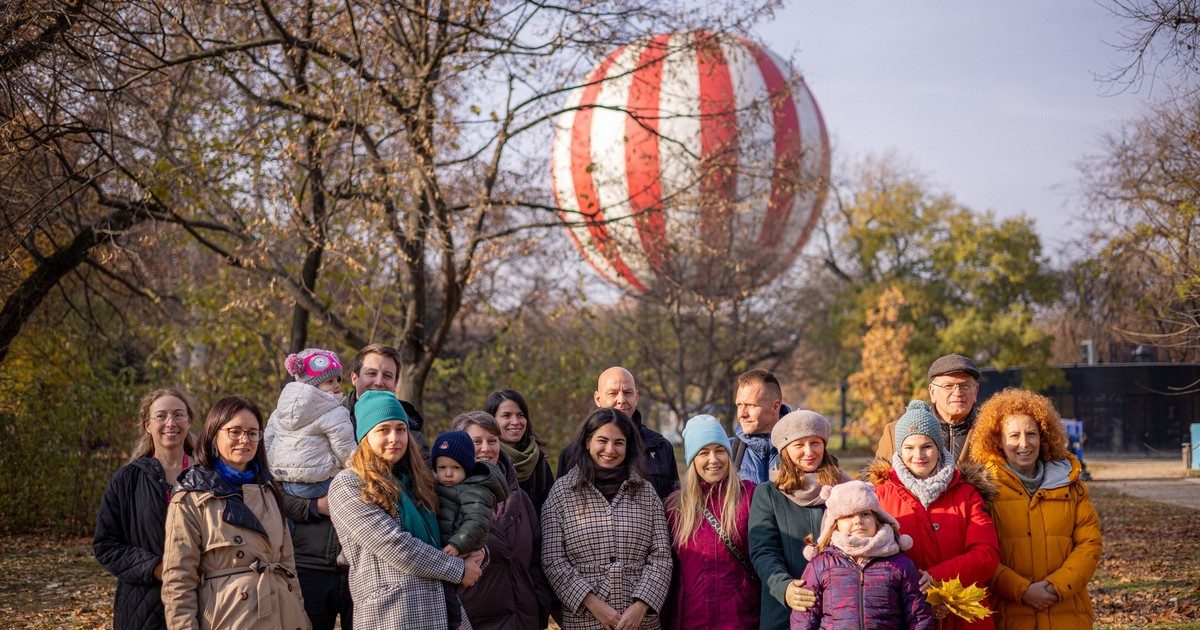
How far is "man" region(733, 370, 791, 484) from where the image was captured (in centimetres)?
546

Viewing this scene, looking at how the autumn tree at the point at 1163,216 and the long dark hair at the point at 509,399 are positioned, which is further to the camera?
the autumn tree at the point at 1163,216

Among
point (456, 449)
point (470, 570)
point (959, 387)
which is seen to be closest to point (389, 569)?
point (470, 570)

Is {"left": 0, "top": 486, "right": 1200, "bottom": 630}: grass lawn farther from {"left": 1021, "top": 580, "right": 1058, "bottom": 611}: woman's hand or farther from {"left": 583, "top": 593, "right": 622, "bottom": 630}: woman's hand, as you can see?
{"left": 583, "top": 593, "right": 622, "bottom": 630}: woman's hand

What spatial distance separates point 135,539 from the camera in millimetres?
4820

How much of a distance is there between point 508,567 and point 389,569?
2.76 feet

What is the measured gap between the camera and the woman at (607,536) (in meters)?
4.96

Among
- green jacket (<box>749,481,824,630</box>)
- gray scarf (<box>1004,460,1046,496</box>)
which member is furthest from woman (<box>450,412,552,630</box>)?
gray scarf (<box>1004,460,1046,496</box>)

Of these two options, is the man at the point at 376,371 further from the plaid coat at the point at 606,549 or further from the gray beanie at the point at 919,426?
the gray beanie at the point at 919,426

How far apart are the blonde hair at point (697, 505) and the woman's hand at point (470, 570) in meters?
1.05

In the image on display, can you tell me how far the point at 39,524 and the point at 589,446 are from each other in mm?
11190

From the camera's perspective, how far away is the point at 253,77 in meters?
12.2

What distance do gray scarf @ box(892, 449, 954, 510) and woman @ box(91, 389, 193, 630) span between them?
3124 mm

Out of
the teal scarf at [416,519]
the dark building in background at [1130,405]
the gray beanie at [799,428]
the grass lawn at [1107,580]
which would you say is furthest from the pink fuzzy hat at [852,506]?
the dark building in background at [1130,405]

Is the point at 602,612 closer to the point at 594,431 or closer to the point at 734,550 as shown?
the point at 734,550
